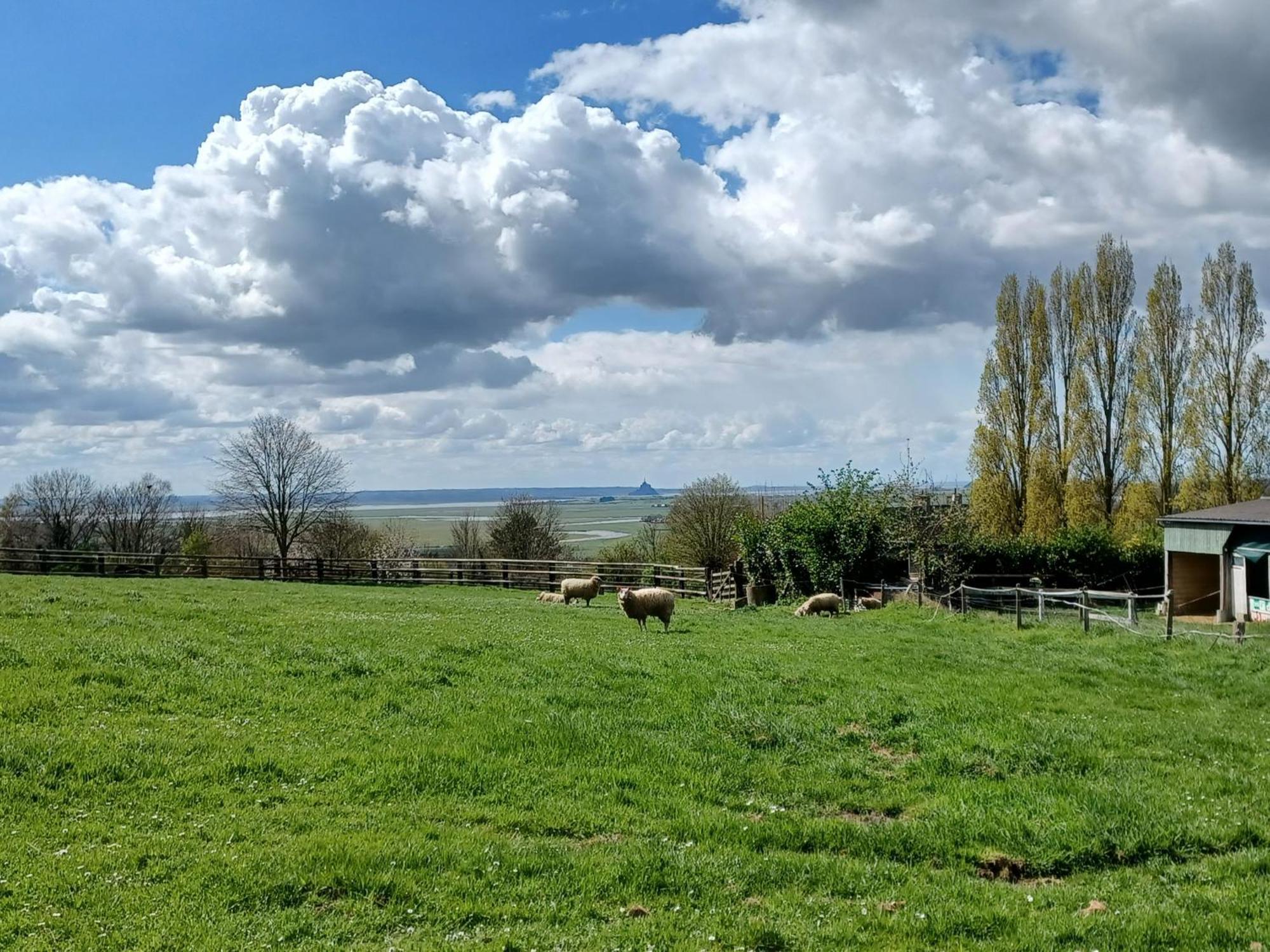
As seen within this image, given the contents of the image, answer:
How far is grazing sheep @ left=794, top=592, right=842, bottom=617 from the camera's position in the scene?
27394 mm

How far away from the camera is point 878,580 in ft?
106

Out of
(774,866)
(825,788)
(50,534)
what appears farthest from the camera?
(50,534)

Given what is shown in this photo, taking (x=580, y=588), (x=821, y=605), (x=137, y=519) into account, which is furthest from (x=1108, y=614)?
(x=137, y=519)

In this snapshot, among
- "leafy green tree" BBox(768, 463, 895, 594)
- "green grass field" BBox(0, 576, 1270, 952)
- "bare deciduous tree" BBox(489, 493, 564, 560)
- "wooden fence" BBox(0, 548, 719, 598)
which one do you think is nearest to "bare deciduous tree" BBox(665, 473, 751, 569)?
"bare deciduous tree" BBox(489, 493, 564, 560)

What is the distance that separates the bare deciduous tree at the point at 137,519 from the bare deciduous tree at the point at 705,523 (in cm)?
4252

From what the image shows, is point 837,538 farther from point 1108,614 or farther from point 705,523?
point 705,523

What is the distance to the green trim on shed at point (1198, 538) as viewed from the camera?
88.3 ft

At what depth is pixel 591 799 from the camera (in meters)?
8.10

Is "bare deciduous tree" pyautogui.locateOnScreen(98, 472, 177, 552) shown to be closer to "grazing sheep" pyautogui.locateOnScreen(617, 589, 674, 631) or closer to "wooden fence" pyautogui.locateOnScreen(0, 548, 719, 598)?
"wooden fence" pyautogui.locateOnScreen(0, 548, 719, 598)

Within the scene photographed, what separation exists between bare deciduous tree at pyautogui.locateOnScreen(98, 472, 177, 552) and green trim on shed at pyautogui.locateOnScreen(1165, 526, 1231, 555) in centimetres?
6932

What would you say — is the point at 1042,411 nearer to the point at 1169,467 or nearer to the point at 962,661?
the point at 1169,467

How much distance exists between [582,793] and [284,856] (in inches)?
107

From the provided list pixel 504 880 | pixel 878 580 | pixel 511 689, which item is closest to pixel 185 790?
pixel 504 880

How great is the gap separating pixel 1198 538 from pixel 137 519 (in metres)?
82.9
